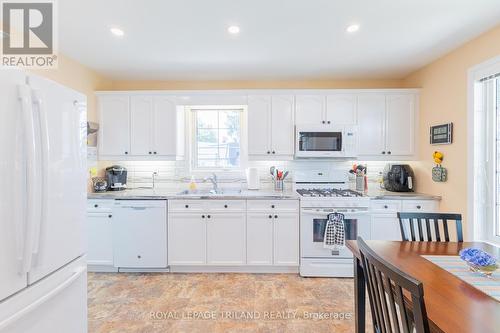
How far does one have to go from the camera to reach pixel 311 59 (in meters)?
2.98

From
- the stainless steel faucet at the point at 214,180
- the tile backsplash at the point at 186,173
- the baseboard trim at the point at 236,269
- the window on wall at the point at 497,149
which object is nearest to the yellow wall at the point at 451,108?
the window on wall at the point at 497,149

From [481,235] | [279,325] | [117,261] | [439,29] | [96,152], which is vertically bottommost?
[279,325]

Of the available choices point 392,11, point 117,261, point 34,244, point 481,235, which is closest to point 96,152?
point 117,261

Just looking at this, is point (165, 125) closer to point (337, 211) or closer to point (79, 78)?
point (79, 78)

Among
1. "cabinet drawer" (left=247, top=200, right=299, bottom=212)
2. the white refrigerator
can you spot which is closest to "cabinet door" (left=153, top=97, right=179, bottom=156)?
"cabinet drawer" (left=247, top=200, right=299, bottom=212)

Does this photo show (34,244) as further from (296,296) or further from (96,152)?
(96,152)

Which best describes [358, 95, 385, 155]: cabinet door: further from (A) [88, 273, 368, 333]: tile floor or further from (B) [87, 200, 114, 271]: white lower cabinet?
(B) [87, 200, 114, 271]: white lower cabinet

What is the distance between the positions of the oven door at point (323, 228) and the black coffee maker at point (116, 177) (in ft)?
8.04

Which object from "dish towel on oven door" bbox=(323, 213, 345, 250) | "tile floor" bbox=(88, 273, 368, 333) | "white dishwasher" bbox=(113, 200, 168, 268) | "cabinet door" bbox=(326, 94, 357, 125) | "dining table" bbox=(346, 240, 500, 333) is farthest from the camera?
"cabinet door" bbox=(326, 94, 357, 125)

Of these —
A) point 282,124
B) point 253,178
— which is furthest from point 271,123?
point 253,178

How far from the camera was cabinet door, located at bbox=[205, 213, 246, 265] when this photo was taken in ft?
9.93

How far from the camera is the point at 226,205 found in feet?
9.95

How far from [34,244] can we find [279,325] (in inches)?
71.6

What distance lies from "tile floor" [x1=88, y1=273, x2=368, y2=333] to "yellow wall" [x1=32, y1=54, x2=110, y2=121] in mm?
2162
